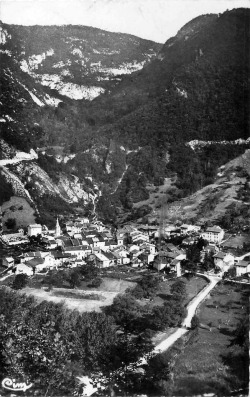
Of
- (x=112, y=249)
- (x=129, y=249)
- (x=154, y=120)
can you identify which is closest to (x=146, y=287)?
(x=129, y=249)

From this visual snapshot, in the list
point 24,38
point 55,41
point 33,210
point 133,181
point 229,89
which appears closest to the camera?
point 33,210

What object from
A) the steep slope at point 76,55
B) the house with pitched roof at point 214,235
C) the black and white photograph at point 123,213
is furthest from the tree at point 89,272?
the steep slope at point 76,55

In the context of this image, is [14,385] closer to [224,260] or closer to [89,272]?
[89,272]

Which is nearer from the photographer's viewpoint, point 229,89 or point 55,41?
point 229,89

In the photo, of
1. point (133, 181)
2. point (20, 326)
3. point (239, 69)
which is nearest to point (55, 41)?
point (239, 69)

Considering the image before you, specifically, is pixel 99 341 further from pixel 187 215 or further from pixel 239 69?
pixel 239 69

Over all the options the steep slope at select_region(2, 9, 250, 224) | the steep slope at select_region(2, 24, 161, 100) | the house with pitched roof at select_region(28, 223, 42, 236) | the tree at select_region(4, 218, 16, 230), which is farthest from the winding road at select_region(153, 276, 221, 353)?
the steep slope at select_region(2, 24, 161, 100)
